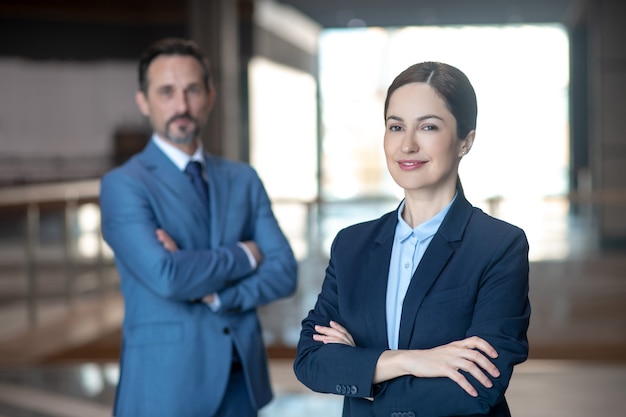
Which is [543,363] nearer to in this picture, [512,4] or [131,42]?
[131,42]

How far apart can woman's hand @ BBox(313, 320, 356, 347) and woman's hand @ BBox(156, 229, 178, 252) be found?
2.97 feet

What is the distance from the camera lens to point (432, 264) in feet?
5.63

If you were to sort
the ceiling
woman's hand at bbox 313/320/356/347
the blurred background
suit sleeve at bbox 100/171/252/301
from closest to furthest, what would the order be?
woman's hand at bbox 313/320/356/347 → suit sleeve at bbox 100/171/252/301 → the blurred background → the ceiling

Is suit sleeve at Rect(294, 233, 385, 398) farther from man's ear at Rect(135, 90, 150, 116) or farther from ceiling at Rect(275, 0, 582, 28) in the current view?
ceiling at Rect(275, 0, 582, 28)

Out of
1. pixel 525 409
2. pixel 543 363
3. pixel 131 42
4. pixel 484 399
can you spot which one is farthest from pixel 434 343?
pixel 131 42

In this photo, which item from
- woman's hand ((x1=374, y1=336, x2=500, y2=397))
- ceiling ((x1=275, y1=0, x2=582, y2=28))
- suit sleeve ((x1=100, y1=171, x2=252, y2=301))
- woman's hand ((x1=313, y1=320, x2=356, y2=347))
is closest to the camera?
woman's hand ((x1=374, y1=336, x2=500, y2=397))

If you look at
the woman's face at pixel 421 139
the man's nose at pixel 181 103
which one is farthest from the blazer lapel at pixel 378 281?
the man's nose at pixel 181 103

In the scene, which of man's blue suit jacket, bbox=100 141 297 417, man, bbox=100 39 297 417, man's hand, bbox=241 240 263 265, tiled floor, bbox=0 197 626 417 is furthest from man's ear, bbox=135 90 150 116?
tiled floor, bbox=0 197 626 417

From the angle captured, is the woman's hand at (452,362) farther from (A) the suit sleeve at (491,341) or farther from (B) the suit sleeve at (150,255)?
(B) the suit sleeve at (150,255)

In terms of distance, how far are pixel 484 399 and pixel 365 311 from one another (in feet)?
0.88

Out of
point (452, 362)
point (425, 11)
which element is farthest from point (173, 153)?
point (425, 11)

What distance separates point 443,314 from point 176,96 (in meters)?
1.23

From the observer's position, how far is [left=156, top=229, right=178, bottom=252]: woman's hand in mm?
2633

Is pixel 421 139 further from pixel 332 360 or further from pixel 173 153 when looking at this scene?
pixel 173 153
